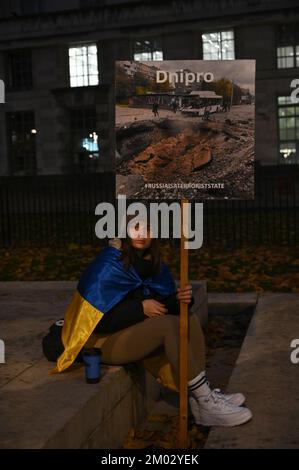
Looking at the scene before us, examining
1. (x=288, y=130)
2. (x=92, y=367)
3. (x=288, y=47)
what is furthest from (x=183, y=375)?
(x=288, y=47)

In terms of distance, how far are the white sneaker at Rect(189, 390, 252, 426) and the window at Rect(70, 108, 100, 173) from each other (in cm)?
2715

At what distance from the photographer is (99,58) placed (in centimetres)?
3098

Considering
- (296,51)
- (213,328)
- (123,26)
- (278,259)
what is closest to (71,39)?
(123,26)

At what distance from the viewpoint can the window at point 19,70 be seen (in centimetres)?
3222

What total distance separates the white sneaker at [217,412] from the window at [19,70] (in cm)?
2966

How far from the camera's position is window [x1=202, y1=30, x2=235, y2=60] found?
95.9 ft

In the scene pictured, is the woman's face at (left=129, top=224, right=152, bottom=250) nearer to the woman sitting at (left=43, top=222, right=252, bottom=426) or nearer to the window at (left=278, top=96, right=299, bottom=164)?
the woman sitting at (left=43, top=222, right=252, bottom=426)

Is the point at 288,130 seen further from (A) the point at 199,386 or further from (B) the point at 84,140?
(A) the point at 199,386

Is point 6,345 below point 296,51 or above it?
below

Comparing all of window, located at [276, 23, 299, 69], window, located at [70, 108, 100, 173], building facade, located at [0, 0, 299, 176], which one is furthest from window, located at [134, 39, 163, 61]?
window, located at [276, 23, 299, 69]

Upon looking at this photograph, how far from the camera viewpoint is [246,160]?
5.06m

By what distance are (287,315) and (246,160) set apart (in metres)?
2.67

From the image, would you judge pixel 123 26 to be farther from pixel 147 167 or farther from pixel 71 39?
pixel 147 167

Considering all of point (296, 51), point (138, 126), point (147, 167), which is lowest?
point (147, 167)
